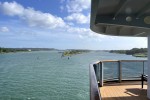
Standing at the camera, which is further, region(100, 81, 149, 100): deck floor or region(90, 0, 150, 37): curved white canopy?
region(100, 81, 149, 100): deck floor

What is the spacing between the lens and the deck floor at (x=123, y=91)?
4883mm

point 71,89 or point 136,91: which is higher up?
point 136,91

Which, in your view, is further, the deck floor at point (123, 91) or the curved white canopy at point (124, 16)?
the deck floor at point (123, 91)

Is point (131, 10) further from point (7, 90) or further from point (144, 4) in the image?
point (7, 90)

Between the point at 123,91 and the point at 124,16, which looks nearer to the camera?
the point at 124,16

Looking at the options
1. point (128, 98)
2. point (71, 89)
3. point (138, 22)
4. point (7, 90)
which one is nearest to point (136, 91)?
point (128, 98)

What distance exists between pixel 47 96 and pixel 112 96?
10.9 meters

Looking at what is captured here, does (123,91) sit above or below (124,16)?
below

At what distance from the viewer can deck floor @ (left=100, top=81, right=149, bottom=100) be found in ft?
16.0

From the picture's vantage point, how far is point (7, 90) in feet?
57.8

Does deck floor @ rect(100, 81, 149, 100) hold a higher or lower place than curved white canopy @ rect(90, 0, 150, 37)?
lower

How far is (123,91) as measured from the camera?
212 inches

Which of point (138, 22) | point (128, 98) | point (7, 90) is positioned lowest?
point (7, 90)

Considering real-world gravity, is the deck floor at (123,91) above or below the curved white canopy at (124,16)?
below
